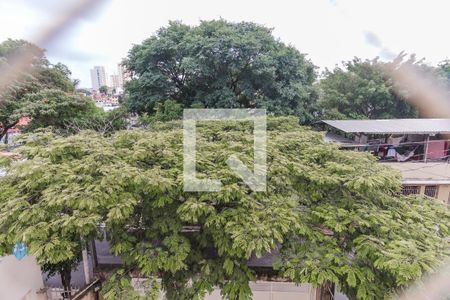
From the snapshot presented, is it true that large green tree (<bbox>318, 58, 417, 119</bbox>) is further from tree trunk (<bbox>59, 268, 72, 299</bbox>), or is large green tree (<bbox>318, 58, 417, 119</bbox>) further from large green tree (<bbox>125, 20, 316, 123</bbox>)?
tree trunk (<bbox>59, 268, 72, 299</bbox>)

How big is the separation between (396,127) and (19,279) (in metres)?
8.84

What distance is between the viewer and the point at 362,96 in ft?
38.8

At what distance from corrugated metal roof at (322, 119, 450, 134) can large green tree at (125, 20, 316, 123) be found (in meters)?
2.10

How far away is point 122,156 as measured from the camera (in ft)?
13.9

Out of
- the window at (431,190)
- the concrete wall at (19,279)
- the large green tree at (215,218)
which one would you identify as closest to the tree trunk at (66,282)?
the large green tree at (215,218)

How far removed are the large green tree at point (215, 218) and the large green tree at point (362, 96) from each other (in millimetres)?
7976

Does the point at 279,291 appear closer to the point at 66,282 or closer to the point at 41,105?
the point at 66,282

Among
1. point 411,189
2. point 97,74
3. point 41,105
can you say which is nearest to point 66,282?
point 97,74

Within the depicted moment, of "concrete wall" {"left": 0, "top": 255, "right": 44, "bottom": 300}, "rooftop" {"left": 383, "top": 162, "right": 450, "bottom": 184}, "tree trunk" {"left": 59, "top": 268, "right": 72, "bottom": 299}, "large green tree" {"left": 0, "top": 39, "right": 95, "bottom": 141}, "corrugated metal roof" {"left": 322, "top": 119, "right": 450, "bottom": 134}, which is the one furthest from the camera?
"large green tree" {"left": 0, "top": 39, "right": 95, "bottom": 141}

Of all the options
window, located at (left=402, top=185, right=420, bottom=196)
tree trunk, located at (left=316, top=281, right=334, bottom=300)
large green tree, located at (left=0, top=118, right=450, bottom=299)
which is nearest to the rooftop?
window, located at (left=402, top=185, right=420, bottom=196)

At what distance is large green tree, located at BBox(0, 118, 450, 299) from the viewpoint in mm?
3258

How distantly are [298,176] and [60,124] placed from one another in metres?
9.43

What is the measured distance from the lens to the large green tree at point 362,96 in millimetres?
11570

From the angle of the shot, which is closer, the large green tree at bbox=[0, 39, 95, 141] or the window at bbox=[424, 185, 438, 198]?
the window at bbox=[424, 185, 438, 198]
